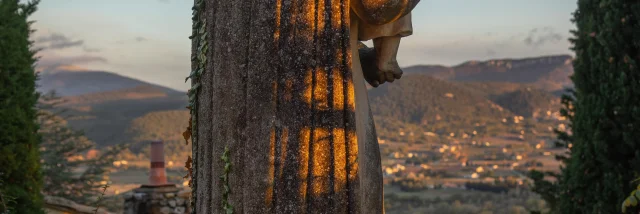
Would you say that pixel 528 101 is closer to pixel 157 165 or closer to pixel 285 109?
pixel 157 165

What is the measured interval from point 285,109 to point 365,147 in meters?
0.55

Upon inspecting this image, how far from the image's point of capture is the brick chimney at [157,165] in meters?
13.9

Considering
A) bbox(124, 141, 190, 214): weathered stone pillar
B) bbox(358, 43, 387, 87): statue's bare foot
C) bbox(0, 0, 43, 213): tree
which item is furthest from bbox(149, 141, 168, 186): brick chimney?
bbox(358, 43, 387, 87): statue's bare foot

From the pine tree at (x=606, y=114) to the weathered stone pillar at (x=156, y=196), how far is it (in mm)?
7451

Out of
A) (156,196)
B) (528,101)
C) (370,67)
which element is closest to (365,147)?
(370,67)

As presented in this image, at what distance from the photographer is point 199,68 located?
3361 millimetres

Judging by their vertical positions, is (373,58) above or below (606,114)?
below

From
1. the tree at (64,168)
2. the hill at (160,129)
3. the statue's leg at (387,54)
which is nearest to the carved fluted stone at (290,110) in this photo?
the statue's leg at (387,54)

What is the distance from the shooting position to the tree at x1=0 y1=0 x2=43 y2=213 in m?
9.11


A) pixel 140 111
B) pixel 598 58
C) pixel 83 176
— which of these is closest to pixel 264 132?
pixel 598 58

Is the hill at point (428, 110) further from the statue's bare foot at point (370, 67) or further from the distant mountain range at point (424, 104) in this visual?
the statue's bare foot at point (370, 67)

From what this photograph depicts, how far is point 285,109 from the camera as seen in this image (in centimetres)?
297

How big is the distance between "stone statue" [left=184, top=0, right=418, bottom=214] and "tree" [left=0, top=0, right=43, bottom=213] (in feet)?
22.0

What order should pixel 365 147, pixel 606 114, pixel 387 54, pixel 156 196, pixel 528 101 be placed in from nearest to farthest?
1. pixel 365 147
2. pixel 387 54
3. pixel 606 114
4. pixel 156 196
5. pixel 528 101
